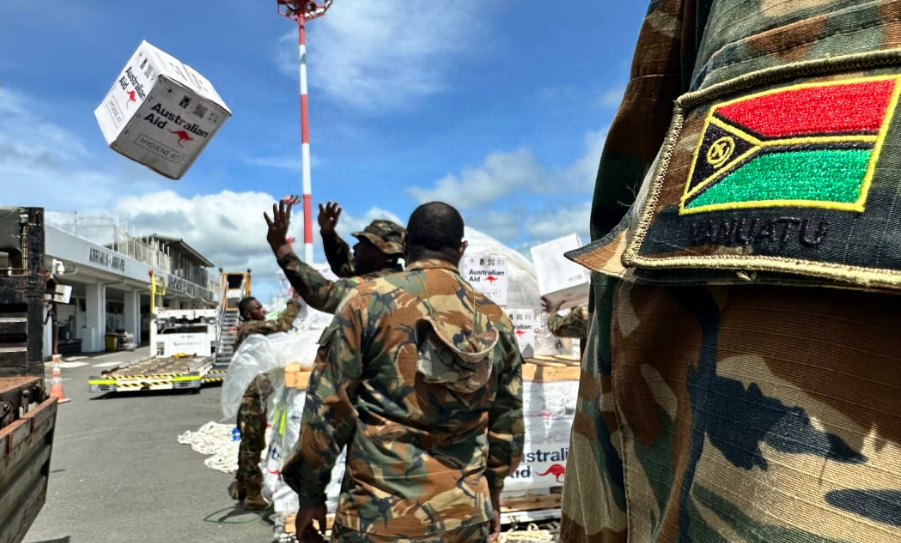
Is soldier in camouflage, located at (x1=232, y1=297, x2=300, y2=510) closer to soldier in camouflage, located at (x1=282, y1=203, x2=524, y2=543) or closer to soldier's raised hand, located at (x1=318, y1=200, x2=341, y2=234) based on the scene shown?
soldier's raised hand, located at (x1=318, y1=200, x2=341, y2=234)

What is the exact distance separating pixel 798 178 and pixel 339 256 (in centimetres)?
385

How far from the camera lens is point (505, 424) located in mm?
2611

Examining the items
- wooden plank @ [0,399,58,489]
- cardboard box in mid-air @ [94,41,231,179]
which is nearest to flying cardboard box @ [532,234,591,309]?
cardboard box in mid-air @ [94,41,231,179]

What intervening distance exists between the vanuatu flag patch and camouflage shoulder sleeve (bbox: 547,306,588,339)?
132 inches

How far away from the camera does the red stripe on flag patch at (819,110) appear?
0.45 metres

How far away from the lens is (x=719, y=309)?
555 millimetres

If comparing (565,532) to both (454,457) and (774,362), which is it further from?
(454,457)

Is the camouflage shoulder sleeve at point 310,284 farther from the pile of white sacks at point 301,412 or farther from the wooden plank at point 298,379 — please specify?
the pile of white sacks at point 301,412

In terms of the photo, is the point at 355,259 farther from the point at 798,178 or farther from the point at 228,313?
the point at 228,313

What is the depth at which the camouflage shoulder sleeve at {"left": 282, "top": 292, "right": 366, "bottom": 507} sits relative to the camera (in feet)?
7.53

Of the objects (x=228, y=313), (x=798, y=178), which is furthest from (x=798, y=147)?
(x=228, y=313)

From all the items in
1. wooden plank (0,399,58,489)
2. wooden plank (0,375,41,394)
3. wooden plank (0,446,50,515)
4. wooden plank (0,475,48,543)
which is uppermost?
wooden plank (0,375,41,394)

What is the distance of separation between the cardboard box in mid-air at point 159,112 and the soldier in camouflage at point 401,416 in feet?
5.72

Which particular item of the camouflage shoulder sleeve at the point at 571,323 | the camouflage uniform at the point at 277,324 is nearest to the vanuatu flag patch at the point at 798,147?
the camouflage shoulder sleeve at the point at 571,323
